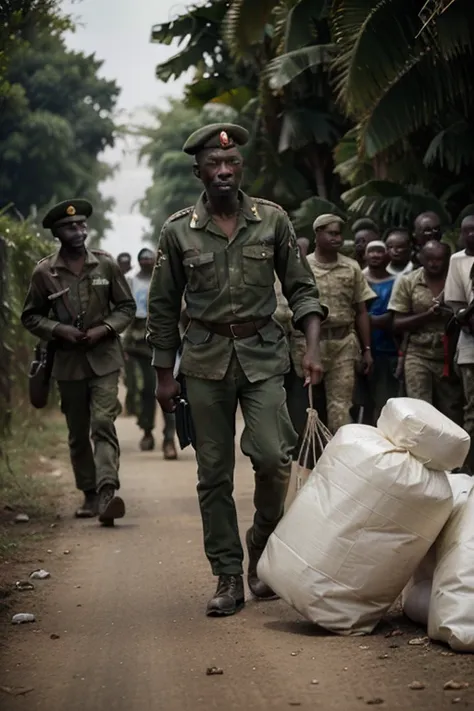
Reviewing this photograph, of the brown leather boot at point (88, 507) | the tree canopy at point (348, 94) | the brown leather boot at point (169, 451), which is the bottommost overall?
the brown leather boot at point (88, 507)

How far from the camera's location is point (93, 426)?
399 inches

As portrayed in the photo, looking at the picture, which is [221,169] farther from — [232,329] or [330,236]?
[330,236]

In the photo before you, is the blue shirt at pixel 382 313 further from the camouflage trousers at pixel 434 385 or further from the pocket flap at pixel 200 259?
the pocket flap at pixel 200 259

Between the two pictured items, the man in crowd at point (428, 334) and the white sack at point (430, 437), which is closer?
the white sack at point (430, 437)

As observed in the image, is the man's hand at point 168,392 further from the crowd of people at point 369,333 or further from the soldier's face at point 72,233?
the soldier's face at point 72,233

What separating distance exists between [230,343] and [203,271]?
1.15 ft

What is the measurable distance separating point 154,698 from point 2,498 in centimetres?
618

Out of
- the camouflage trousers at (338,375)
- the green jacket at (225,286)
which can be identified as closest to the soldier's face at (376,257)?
the camouflage trousers at (338,375)

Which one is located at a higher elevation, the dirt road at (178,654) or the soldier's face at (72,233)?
the soldier's face at (72,233)

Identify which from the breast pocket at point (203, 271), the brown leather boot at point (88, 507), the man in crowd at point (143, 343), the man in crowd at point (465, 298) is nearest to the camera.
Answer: the breast pocket at point (203, 271)

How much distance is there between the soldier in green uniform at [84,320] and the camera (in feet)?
32.9

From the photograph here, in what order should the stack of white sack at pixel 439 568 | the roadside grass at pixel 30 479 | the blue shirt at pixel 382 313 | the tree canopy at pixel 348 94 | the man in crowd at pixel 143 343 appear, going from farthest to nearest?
the man in crowd at pixel 143 343 < the tree canopy at pixel 348 94 < the blue shirt at pixel 382 313 < the roadside grass at pixel 30 479 < the stack of white sack at pixel 439 568

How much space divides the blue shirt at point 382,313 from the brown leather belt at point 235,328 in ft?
14.5

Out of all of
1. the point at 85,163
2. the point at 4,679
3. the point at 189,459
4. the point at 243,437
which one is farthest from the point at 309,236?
the point at 85,163
